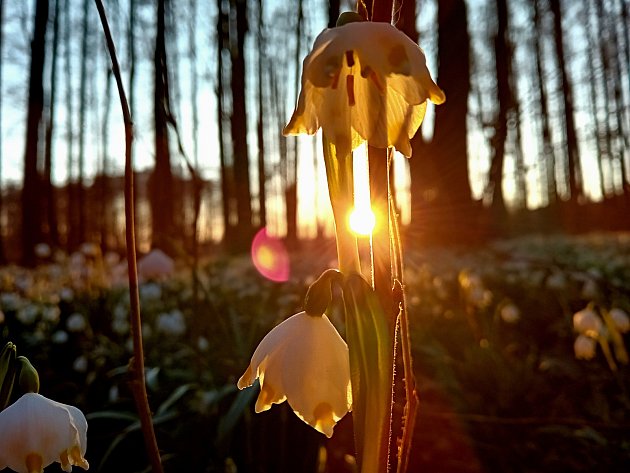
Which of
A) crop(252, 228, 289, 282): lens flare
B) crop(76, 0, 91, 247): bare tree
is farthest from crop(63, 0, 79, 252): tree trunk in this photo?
crop(252, 228, 289, 282): lens flare

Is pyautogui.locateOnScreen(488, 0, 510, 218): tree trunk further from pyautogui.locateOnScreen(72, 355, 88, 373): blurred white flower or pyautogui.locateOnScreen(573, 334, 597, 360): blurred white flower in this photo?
pyautogui.locateOnScreen(72, 355, 88, 373): blurred white flower

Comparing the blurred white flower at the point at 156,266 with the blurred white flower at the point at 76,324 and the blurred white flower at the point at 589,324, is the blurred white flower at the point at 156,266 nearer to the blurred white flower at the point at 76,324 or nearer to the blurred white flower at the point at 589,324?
the blurred white flower at the point at 76,324

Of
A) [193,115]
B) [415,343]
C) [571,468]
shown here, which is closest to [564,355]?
[415,343]

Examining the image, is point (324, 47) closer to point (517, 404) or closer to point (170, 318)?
point (517, 404)

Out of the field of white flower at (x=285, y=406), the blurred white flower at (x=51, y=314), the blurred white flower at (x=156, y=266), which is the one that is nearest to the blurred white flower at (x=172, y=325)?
the field of white flower at (x=285, y=406)

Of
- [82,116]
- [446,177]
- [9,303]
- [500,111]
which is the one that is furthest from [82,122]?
[500,111]

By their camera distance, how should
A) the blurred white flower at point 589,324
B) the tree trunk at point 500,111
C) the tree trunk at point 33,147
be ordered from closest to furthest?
1. the tree trunk at point 500,111
2. the blurred white flower at point 589,324
3. the tree trunk at point 33,147
